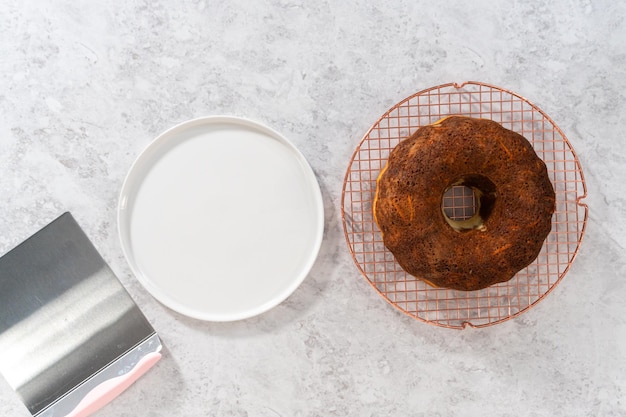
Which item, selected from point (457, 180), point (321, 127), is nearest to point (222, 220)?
point (321, 127)

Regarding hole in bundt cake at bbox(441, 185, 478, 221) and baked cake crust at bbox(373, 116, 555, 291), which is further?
hole in bundt cake at bbox(441, 185, 478, 221)

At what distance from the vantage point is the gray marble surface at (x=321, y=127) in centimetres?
166

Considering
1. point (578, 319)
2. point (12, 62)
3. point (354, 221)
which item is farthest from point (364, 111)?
point (12, 62)

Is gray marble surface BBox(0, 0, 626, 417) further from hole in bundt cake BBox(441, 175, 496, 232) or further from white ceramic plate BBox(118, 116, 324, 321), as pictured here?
hole in bundt cake BBox(441, 175, 496, 232)

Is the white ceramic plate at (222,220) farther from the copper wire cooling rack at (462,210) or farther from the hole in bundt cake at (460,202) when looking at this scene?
the hole in bundt cake at (460,202)

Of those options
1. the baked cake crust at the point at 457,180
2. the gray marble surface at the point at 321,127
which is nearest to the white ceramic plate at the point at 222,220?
the gray marble surface at the point at 321,127

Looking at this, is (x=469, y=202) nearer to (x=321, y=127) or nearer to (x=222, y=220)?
(x=321, y=127)

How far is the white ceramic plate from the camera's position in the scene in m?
1.66

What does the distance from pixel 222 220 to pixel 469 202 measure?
729mm

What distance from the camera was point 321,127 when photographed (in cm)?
168

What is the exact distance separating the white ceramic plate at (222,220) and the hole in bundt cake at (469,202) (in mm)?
380

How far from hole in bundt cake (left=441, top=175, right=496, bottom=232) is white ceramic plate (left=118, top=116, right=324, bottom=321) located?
1.25ft

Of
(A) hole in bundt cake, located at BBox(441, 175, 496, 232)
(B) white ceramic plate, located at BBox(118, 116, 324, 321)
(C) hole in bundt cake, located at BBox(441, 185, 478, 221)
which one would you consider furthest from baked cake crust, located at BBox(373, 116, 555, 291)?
(B) white ceramic plate, located at BBox(118, 116, 324, 321)

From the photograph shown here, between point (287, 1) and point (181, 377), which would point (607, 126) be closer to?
point (287, 1)
